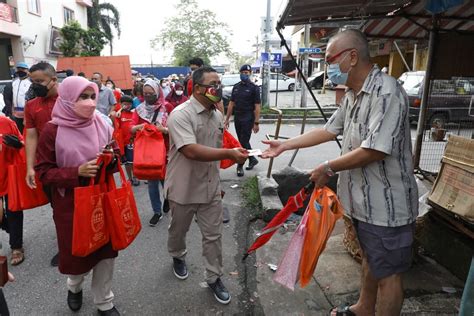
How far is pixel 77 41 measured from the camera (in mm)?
24641

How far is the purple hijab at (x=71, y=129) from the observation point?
8.04 ft

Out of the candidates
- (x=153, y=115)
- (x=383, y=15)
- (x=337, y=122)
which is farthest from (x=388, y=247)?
(x=153, y=115)

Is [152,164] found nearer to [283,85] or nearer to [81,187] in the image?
[81,187]

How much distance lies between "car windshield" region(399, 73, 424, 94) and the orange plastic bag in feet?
31.6

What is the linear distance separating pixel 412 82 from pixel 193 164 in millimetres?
10164

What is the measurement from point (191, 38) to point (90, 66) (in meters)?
19.9

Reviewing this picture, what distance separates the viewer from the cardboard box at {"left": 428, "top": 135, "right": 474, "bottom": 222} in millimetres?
2596

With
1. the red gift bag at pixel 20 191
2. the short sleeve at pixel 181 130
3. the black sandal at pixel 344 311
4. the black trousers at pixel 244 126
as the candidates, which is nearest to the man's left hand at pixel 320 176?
the short sleeve at pixel 181 130

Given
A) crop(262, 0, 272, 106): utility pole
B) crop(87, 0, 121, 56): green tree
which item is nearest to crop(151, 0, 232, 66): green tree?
crop(87, 0, 121, 56): green tree

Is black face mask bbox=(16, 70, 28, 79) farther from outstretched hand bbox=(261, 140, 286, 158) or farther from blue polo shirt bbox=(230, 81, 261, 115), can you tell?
outstretched hand bbox=(261, 140, 286, 158)

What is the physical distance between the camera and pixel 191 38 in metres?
38.0

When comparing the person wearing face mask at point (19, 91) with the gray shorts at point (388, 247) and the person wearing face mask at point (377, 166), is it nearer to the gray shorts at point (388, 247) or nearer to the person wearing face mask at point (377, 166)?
the person wearing face mask at point (377, 166)

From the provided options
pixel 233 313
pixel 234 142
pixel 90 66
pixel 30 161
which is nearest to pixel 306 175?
pixel 234 142

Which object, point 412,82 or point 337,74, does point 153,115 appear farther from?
point 412,82
